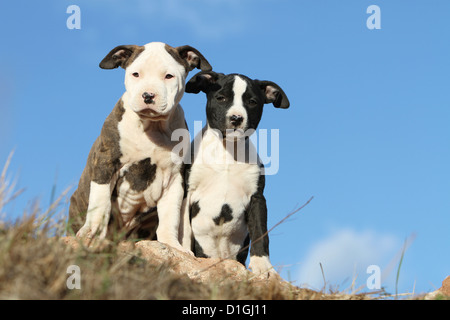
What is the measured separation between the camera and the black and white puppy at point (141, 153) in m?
6.74

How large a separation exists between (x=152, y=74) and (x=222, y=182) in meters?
1.69

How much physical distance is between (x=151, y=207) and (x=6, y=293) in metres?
4.01

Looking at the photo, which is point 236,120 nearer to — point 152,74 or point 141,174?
point 152,74

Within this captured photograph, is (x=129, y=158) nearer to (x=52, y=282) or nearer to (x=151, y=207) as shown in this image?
(x=151, y=207)

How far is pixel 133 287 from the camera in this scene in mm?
3682

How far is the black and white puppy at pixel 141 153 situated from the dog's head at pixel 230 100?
0.74 ft

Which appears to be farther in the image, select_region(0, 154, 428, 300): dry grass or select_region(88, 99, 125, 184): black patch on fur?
select_region(88, 99, 125, 184): black patch on fur

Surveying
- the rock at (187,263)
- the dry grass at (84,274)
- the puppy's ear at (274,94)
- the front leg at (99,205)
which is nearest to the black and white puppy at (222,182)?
the puppy's ear at (274,94)

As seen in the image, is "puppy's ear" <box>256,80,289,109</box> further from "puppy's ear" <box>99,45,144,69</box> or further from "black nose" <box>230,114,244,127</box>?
"puppy's ear" <box>99,45,144,69</box>

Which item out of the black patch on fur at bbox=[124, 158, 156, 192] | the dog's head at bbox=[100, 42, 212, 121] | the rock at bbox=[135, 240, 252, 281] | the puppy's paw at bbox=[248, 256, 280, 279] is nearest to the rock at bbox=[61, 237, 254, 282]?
the rock at bbox=[135, 240, 252, 281]

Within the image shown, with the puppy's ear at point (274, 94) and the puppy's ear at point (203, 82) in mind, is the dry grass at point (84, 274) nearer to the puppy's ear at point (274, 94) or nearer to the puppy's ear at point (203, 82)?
the puppy's ear at point (203, 82)

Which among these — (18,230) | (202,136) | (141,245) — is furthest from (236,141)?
(18,230)

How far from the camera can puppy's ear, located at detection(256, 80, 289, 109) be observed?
7.68 metres

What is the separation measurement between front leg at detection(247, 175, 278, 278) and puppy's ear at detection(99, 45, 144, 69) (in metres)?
2.31
